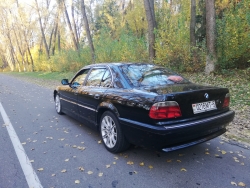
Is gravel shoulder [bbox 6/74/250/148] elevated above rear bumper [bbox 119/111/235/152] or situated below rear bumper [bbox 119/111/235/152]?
below

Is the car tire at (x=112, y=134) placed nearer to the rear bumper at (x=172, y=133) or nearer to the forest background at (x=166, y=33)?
the rear bumper at (x=172, y=133)

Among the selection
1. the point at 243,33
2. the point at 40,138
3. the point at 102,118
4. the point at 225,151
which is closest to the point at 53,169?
the point at 102,118

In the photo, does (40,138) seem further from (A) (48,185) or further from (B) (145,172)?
(B) (145,172)

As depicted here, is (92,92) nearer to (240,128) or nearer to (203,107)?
(203,107)

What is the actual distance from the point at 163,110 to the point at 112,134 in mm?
1284

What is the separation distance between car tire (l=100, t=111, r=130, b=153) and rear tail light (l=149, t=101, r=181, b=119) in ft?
2.68

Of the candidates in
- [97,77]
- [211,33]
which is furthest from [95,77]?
[211,33]

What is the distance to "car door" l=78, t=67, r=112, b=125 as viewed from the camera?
411cm

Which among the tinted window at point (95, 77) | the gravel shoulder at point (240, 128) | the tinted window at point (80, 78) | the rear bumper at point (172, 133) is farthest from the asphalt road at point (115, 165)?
the tinted window at point (80, 78)

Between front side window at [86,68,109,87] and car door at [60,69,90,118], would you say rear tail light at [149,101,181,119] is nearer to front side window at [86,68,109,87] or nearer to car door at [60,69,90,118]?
front side window at [86,68,109,87]

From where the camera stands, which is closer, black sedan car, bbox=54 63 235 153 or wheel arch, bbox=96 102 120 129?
black sedan car, bbox=54 63 235 153

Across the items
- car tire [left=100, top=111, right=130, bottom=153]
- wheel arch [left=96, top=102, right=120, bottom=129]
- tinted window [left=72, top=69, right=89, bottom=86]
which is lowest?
car tire [left=100, top=111, right=130, bottom=153]

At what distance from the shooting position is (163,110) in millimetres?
2914

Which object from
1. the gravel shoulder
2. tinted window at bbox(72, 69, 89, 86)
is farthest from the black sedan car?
the gravel shoulder
